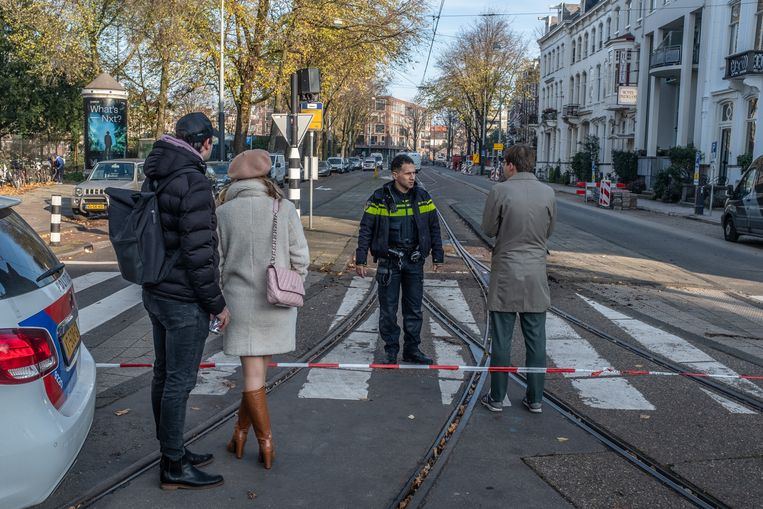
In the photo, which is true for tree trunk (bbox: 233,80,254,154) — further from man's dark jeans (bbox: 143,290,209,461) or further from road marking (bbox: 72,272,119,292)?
man's dark jeans (bbox: 143,290,209,461)

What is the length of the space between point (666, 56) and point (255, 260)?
38851 millimetres

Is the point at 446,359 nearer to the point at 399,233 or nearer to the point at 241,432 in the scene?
the point at 399,233

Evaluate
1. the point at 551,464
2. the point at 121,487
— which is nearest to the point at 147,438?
the point at 121,487

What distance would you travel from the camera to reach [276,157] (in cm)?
4169

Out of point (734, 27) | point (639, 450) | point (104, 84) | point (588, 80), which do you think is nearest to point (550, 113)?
point (588, 80)

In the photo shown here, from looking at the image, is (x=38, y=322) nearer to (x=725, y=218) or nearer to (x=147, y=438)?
(x=147, y=438)

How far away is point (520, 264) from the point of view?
18.0 feet

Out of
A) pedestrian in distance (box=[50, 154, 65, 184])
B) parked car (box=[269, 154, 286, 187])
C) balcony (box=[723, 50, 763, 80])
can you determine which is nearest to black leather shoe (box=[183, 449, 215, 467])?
balcony (box=[723, 50, 763, 80])

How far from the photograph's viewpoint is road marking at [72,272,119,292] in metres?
10.6

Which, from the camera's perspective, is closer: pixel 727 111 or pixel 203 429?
pixel 203 429

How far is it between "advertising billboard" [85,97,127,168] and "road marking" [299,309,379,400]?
22059mm

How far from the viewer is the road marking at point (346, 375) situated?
19.2 ft

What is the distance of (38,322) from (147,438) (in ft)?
5.81

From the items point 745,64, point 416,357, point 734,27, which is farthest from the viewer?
point 734,27
